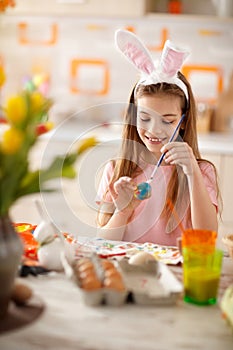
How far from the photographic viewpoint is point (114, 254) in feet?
5.25

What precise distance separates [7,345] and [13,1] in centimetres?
283

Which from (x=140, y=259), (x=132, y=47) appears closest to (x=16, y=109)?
(x=140, y=259)

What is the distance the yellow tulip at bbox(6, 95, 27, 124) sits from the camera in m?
1.03

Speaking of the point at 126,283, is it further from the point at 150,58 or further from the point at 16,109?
the point at 150,58

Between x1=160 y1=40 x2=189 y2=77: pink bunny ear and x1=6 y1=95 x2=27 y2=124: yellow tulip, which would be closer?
x1=6 y1=95 x2=27 y2=124: yellow tulip

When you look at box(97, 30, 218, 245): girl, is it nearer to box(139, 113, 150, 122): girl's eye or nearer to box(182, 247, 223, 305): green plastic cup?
box(139, 113, 150, 122): girl's eye

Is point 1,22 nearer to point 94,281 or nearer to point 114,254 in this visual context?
point 114,254

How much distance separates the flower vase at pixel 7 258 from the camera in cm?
116

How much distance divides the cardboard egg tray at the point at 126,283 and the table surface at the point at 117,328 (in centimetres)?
2

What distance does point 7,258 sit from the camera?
3.82 feet

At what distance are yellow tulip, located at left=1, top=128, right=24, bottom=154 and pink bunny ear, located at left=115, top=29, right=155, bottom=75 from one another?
768 mm

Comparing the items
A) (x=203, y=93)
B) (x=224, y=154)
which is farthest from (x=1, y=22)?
(x=224, y=154)

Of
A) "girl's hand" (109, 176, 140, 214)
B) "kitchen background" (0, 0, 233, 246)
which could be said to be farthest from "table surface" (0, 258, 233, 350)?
"kitchen background" (0, 0, 233, 246)

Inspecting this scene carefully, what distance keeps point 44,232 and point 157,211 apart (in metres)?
0.49
